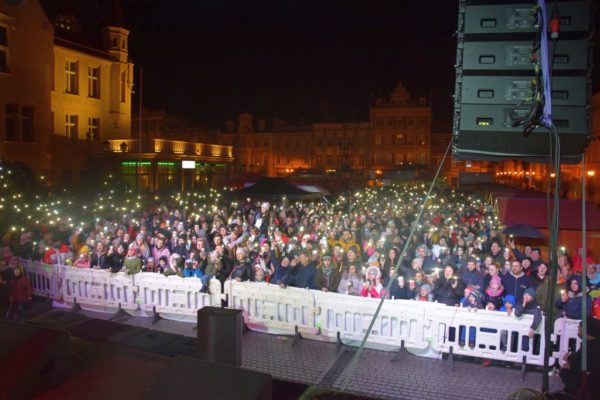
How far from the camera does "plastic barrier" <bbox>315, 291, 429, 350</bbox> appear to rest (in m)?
7.69

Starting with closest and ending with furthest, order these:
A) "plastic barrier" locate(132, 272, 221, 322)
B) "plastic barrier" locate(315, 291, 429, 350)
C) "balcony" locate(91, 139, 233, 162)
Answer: "plastic barrier" locate(315, 291, 429, 350), "plastic barrier" locate(132, 272, 221, 322), "balcony" locate(91, 139, 233, 162)

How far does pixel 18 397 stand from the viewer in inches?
142

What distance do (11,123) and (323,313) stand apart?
22.5 metres

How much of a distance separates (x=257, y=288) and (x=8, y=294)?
191 inches

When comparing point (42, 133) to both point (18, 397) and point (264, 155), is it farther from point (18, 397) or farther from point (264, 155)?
point (264, 155)

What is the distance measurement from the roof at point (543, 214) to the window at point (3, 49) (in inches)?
914

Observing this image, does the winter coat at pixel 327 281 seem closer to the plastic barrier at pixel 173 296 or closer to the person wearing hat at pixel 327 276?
the person wearing hat at pixel 327 276

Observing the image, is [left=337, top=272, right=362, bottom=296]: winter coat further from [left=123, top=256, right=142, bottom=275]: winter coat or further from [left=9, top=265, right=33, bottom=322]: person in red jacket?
[left=9, top=265, right=33, bottom=322]: person in red jacket

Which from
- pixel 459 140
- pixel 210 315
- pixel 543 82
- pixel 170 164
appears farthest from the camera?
pixel 170 164

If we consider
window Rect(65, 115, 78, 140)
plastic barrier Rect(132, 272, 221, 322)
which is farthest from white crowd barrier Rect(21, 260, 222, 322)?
window Rect(65, 115, 78, 140)

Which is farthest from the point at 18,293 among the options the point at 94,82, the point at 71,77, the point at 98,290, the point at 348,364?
the point at 94,82

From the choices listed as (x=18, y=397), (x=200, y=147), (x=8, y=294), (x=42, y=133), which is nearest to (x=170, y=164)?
(x=200, y=147)

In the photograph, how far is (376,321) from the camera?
26.0ft

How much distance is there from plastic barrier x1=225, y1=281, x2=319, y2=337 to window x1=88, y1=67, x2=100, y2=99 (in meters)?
26.7
